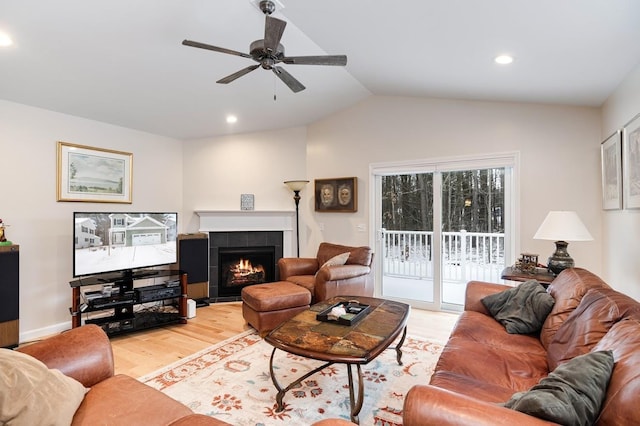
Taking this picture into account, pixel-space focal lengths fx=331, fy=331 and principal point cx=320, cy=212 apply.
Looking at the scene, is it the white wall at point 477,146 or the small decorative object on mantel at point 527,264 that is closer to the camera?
the small decorative object on mantel at point 527,264

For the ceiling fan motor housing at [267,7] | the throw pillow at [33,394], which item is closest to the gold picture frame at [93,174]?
the ceiling fan motor housing at [267,7]

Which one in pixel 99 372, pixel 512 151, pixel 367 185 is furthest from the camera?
pixel 367 185

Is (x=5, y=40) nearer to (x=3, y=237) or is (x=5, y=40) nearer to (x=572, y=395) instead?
(x=3, y=237)

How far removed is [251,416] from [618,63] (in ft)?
11.2

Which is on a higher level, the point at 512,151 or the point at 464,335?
the point at 512,151

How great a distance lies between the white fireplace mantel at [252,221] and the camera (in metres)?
4.95

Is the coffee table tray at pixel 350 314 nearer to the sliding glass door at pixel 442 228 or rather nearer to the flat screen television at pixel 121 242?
the sliding glass door at pixel 442 228

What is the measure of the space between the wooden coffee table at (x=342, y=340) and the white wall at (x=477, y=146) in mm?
2157

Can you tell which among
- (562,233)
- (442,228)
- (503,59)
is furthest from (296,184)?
(562,233)

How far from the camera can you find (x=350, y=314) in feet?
8.23

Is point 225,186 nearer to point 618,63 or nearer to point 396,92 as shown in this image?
point 396,92

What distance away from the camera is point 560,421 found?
101cm

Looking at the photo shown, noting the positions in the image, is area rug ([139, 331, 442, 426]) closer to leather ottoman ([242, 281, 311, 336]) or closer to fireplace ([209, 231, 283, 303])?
leather ottoman ([242, 281, 311, 336])

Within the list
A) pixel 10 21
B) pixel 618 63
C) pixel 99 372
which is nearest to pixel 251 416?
pixel 99 372
